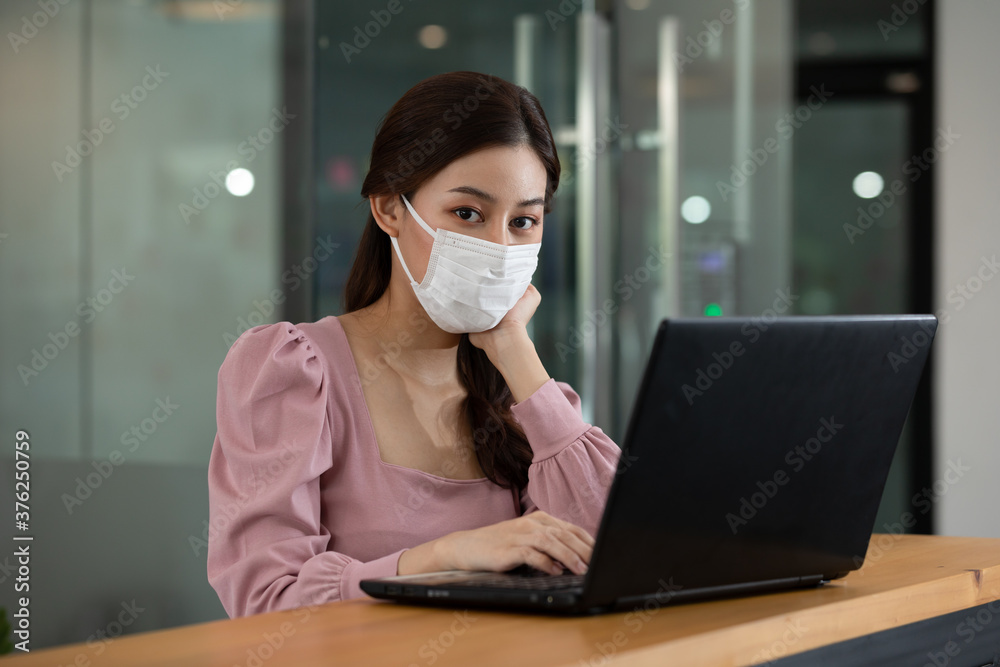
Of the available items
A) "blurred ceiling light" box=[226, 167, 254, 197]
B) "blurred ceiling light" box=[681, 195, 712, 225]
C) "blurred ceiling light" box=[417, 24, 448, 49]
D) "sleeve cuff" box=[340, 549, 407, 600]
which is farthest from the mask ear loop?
"blurred ceiling light" box=[681, 195, 712, 225]

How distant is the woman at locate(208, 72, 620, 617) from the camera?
1.25 m

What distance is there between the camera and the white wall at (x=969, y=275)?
347cm

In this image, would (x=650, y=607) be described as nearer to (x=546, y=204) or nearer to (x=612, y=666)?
(x=612, y=666)

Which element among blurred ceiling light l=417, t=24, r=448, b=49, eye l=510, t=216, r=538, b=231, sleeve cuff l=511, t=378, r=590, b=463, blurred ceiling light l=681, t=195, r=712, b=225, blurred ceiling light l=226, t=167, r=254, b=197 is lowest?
sleeve cuff l=511, t=378, r=590, b=463

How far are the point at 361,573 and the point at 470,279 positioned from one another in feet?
1.74

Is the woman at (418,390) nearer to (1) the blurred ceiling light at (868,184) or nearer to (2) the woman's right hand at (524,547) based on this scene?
(2) the woman's right hand at (524,547)

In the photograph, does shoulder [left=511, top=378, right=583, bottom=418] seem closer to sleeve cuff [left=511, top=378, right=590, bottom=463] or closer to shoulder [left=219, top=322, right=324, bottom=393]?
sleeve cuff [left=511, top=378, right=590, bottom=463]

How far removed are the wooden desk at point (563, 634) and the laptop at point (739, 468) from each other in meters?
0.02

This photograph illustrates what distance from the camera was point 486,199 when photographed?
4.73 ft

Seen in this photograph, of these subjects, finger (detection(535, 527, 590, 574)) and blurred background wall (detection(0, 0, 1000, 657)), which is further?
blurred background wall (detection(0, 0, 1000, 657))

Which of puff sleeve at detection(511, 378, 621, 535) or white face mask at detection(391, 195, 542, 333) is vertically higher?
white face mask at detection(391, 195, 542, 333)

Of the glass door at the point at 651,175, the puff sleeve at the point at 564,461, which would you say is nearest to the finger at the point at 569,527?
the puff sleeve at the point at 564,461

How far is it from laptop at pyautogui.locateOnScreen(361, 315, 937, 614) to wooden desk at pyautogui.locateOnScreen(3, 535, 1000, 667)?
0.07 ft

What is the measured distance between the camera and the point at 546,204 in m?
1.55
